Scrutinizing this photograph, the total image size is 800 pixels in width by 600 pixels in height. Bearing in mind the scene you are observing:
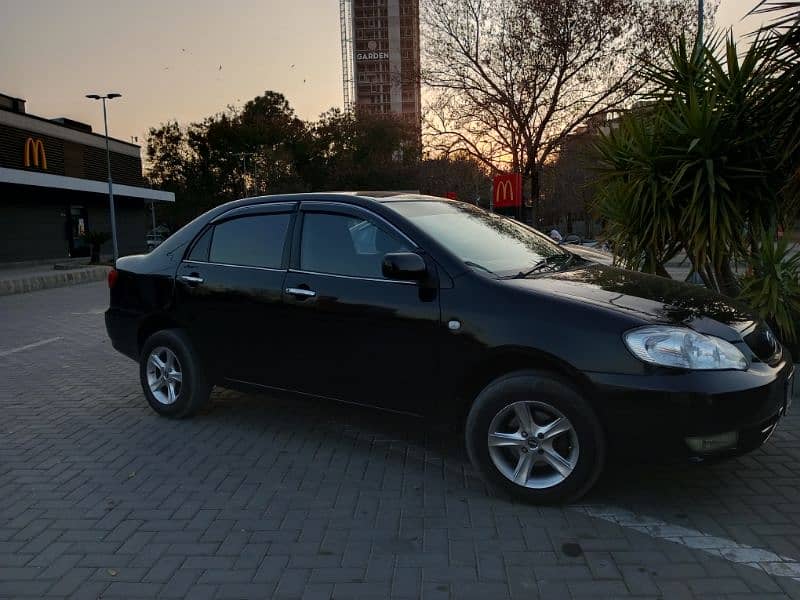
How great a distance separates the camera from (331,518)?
355 centimetres

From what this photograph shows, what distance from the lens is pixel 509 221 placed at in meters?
5.25

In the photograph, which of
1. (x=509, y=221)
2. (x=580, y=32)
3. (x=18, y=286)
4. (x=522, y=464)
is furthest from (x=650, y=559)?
(x=580, y=32)

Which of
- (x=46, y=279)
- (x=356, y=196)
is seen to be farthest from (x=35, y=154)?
(x=356, y=196)

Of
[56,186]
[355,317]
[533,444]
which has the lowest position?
[533,444]

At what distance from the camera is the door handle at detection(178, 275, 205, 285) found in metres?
5.05

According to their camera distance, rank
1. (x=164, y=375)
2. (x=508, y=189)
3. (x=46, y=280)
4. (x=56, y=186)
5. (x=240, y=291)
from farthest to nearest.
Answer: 1. (x=56, y=186)
2. (x=46, y=280)
3. (x=508, y=189)
4. (x=164, y=375)
5. (x=240, y=291)

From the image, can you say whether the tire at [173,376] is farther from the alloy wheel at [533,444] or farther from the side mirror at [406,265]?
the alloy wheel at [533,444]

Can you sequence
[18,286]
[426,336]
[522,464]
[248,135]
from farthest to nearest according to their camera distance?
[248,135]
[18,286]
[426,336]
[522,464]

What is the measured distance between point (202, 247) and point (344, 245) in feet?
4.61

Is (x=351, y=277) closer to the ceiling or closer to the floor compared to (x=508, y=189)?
closer to the floor

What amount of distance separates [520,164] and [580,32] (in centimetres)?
489

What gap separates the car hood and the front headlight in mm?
85

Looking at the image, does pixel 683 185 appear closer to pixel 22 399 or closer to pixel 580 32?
pixel 22 399

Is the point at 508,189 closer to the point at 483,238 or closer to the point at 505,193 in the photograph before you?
the point at 505,193
